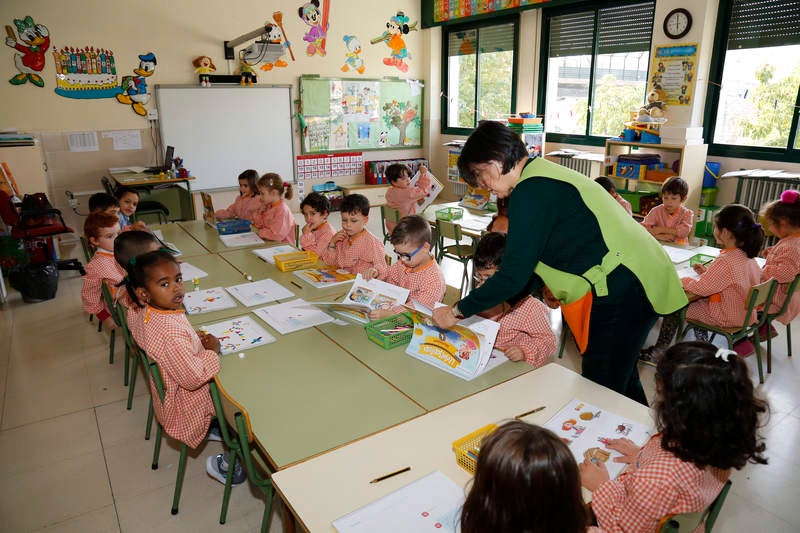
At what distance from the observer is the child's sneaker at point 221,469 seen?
2430mm

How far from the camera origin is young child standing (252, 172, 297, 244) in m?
4.11

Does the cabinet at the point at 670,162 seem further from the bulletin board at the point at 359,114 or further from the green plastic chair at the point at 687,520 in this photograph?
the green plastic chair at the point at 687,520

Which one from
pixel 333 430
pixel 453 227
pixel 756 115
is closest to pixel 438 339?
pixel 333 430

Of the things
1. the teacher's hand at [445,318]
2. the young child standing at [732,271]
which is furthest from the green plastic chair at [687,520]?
the young child standing at [732,271]

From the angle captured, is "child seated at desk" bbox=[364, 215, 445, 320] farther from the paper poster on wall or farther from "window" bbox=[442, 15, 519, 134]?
"window" bbox=[442, 15, 519, 134]

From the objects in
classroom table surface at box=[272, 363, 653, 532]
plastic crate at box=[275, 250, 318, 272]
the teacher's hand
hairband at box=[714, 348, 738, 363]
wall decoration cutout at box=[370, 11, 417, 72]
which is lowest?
classroom table surface at box=[272, 363, 653, 532]

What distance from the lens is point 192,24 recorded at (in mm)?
6785

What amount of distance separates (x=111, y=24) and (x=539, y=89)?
5343 mm

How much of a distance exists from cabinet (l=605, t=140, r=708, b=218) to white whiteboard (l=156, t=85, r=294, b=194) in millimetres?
4397

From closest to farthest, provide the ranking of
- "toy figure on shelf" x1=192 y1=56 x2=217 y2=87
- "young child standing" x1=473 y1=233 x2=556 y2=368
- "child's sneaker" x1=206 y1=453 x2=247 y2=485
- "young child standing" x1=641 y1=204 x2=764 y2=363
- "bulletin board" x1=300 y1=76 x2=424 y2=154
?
1. "young child standing" x1=473 y1=233 x2=556 y2=368
2. "child's sneaker" x1=206 y1=453 x2=247 y2=485
3. "young child standing" x1=641 y1=204 x2=764 y2=363
4. "toy figure on shelf" x1=192 y1=56 x2=217 y2=87
5. "bulletin board" x1=300 y1=76 x2=424 y2=154

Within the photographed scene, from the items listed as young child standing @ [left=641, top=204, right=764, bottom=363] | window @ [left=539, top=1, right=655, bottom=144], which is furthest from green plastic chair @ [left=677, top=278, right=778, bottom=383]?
window @ [left=539, top=1, right=655, bottom=144]

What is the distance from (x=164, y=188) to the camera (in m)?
6.34

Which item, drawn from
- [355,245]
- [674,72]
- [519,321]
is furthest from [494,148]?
[674,72]

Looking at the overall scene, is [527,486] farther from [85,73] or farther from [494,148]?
[85,73]
